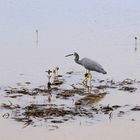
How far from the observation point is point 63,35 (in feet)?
74.3

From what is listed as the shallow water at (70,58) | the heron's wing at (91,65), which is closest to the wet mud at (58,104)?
the shallow water at (70,58)

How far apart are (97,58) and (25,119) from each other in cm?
757

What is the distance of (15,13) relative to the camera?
3092 cm

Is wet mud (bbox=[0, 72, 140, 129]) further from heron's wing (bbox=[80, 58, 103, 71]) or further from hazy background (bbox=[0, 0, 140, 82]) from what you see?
hazy background (bbox=[0, 0, 140, 82])

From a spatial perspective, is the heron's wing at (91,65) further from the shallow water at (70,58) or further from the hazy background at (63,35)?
the hazy background at (63,35)

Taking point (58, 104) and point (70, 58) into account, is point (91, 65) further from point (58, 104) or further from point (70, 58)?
point (70, 58)

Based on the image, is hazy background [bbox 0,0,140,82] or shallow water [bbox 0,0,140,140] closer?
shallow water [bbox 0,0,140,140]

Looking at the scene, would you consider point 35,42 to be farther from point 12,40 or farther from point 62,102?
point 62,102

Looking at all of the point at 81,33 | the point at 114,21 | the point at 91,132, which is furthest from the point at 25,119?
the point at 114,21

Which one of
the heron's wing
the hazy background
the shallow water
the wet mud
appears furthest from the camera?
the hazy background

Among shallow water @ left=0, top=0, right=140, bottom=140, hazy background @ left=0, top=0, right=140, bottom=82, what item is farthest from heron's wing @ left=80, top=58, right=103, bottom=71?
hazy background @ left=0, top=0, right=140, bottom=82

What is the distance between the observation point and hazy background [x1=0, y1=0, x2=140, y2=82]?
16453 mm

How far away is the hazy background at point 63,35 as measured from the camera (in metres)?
16.5

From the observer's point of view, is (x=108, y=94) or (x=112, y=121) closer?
(x=112, y=121)
